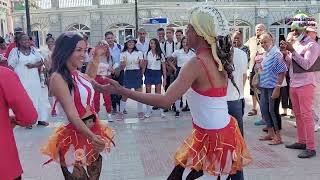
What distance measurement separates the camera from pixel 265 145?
6504 millimetres

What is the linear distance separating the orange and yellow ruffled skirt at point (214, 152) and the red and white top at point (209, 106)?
46mm

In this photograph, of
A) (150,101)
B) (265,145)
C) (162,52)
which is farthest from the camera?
(162,52)

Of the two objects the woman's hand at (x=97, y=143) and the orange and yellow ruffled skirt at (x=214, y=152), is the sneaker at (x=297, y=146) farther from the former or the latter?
the woman's hand at (x=97, y=143)

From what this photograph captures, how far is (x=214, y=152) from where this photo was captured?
2865 mm

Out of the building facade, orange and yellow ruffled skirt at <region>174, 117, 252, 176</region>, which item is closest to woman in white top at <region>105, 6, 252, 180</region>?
orange and yellow ruffled skirt at <region>174, 117, 252, 176</region>

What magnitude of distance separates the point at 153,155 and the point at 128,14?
25.1 m

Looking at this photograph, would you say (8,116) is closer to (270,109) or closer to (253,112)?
(270,109)

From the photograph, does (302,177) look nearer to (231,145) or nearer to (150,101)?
(231,145)

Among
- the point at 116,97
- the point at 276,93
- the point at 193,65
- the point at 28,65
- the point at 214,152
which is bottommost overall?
the point at 116,97

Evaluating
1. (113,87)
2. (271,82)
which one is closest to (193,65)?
(113,87)

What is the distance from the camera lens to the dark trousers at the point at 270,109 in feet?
21.2

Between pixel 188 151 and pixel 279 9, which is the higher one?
pixel 279 9

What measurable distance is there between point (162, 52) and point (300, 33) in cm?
409

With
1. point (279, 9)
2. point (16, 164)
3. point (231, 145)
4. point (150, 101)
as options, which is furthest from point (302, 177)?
point (279, 9)
